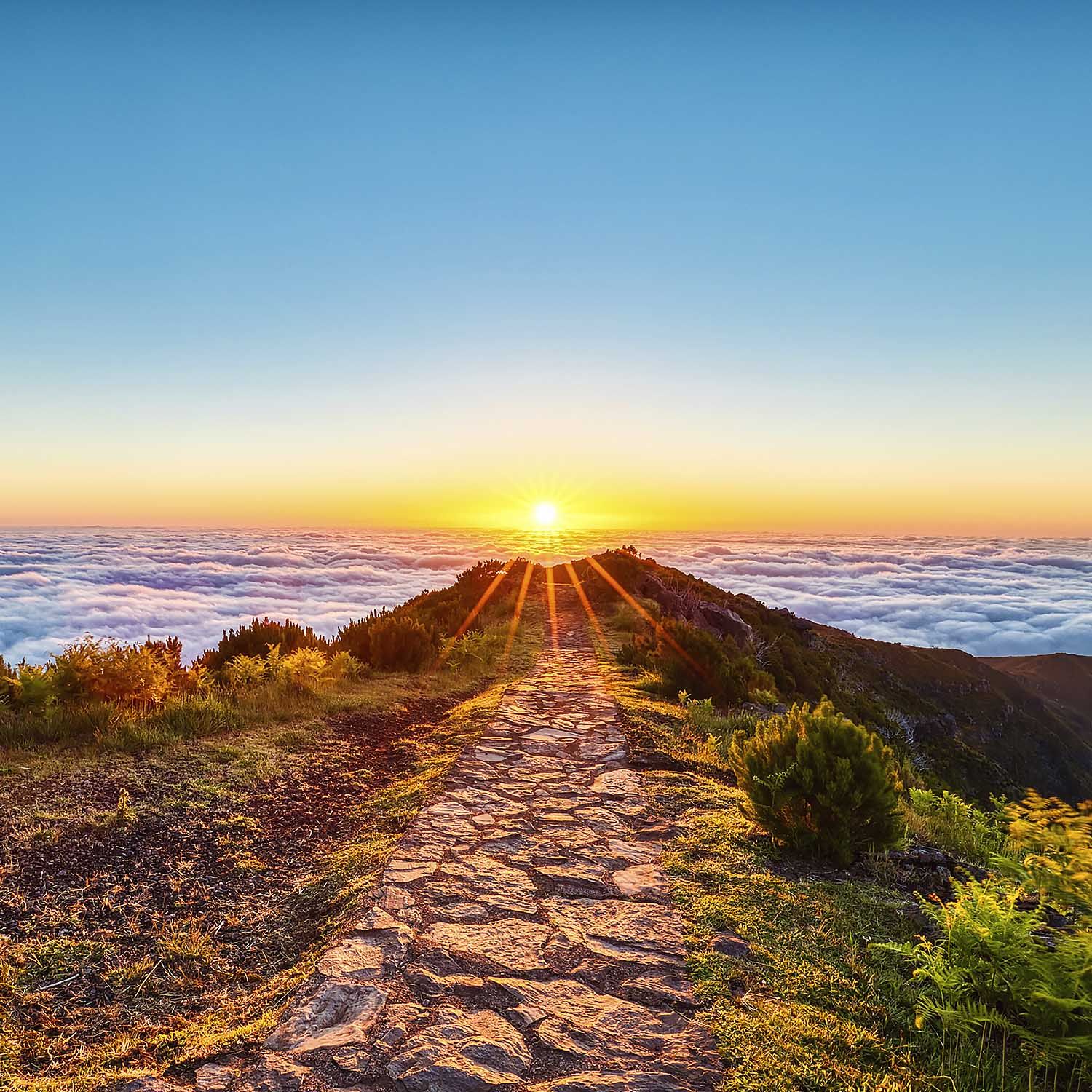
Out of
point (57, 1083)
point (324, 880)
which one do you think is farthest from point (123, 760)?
point (57, 1083)

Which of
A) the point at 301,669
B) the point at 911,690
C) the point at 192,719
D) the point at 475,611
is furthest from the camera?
the point at 911,690

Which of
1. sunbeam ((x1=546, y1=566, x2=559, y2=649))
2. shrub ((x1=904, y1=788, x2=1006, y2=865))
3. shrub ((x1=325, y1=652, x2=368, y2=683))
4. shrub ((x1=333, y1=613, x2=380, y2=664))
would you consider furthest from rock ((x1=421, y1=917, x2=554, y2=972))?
sunbeam ((x1=546, y1=566, x2=559, y2=649))

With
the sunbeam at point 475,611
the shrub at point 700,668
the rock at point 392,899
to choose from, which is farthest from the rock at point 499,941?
the sunbeam at point 475,611

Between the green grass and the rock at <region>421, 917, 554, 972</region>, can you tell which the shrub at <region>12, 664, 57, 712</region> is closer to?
the rock at <region>421, 917, 554, 972</region>

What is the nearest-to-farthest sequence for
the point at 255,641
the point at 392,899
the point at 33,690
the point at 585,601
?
the point at 392,899 → the point at 33,690 → the point at 255,641 → the point at 585,601

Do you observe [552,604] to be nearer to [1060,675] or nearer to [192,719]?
[192,719]

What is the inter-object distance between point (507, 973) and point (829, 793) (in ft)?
8.27

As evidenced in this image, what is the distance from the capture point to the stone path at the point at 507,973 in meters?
2.43

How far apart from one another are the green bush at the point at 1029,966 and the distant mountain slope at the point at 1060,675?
69.3m

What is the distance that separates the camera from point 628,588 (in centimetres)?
2211

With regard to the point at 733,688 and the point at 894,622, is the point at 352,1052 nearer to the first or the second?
the point at 733,688

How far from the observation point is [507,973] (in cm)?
306

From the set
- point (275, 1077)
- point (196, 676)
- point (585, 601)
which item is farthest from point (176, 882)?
point (585, 601)

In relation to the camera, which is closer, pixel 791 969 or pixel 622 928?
pixel 791 969
